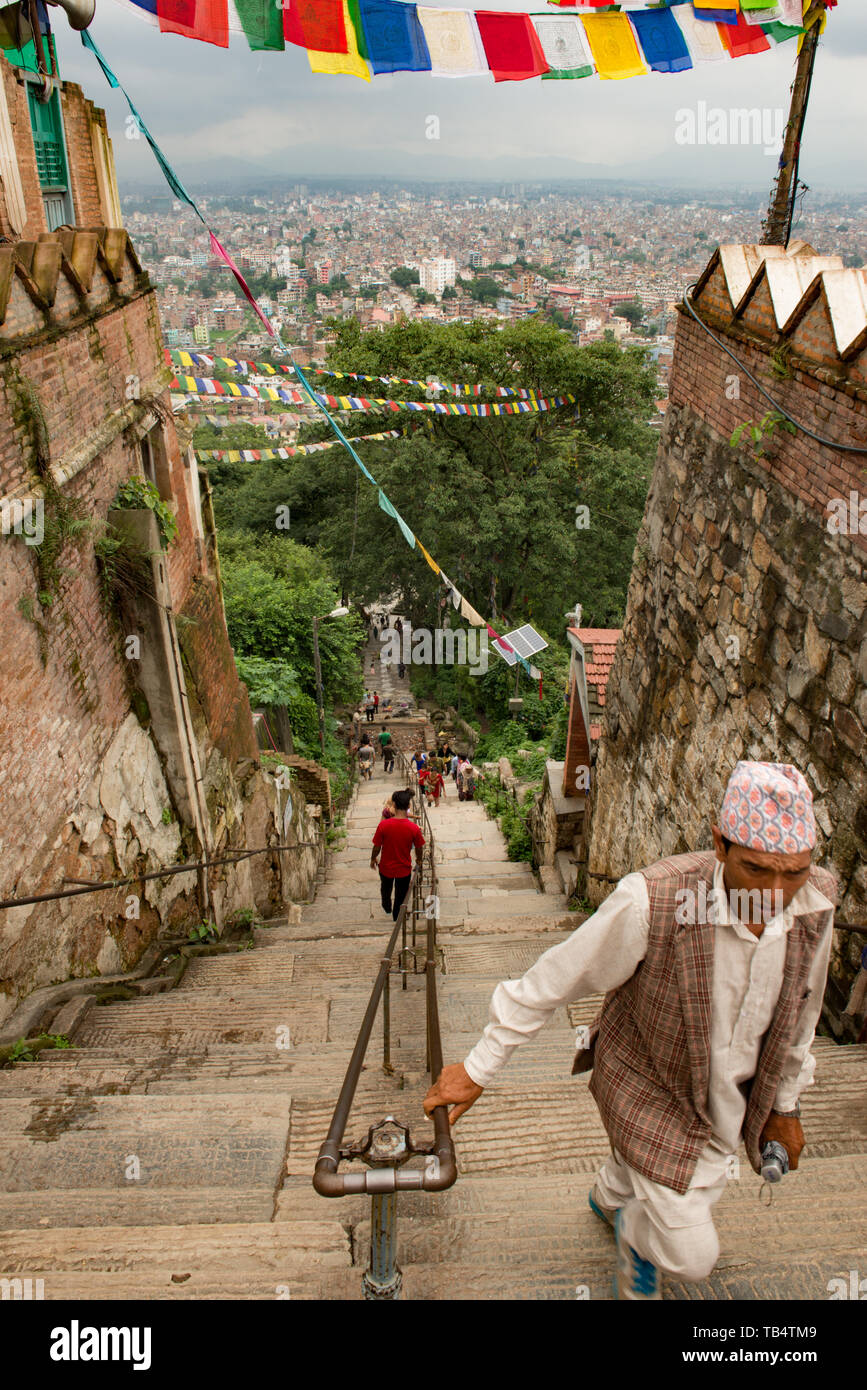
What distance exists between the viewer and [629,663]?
7.39 meters

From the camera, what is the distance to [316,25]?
6.82 metres

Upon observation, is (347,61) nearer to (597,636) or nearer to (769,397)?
(769,397)

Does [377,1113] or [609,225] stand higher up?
[609,225]

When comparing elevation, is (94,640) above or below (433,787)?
above

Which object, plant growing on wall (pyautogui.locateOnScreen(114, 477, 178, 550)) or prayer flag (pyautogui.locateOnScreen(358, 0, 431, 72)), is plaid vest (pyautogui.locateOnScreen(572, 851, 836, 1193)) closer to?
plant growing on wall (pyautogui.locateOnScreen(114, 477, 178, 550))

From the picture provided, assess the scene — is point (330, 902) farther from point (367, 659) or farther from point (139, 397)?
point (367, 659)

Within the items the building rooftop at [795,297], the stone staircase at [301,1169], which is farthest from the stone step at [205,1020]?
the building rooftop at [795,297]

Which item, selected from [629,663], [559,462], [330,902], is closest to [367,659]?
[559,462]

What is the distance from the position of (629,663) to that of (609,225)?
122943 mm

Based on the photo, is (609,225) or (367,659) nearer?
(367,659)

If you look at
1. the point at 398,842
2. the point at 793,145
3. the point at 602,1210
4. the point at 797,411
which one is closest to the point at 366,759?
the point at 398,842

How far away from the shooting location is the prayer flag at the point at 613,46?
7137 mm

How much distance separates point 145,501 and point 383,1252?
17.6 ft

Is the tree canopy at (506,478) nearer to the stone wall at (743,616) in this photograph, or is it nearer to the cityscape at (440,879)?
the cityscape at (440,879)
